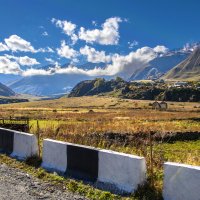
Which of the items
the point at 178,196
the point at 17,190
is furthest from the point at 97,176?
the point at 178,196

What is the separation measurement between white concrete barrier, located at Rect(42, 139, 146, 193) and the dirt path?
121 cm

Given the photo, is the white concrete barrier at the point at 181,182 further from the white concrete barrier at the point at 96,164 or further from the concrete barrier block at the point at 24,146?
the concrete barrier block at the point at 24,146

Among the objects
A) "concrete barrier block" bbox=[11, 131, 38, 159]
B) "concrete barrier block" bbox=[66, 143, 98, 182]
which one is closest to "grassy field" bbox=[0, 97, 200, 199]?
"concrete barrier block" bbox=[11, 131, 38, 159]

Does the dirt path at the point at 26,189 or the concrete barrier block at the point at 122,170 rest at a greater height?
the concrete barrier block at the point at 122,170

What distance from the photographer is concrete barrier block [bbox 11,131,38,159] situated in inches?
617

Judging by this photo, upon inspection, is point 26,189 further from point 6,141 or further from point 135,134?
point 135,134

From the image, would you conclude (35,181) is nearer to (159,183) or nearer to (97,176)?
(97,176)

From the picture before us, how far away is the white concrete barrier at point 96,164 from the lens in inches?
417

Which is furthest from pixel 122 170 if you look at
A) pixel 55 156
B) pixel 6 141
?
pixel 6 141

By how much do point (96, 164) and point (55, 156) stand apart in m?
2.49

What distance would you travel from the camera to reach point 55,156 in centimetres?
1396

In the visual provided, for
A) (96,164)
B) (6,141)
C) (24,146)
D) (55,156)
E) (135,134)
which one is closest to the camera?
(96,164)

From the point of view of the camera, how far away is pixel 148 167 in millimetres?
11938

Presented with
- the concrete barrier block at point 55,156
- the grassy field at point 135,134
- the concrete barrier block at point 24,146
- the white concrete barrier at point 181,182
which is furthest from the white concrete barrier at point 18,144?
the white concrete barrier at point 181,182
